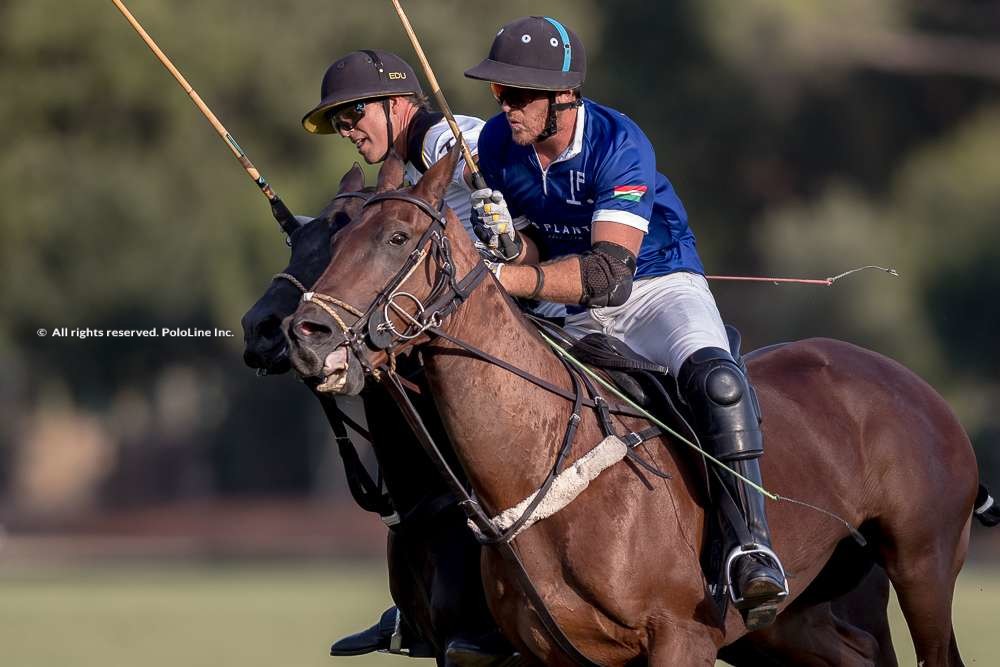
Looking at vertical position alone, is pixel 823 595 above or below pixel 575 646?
below

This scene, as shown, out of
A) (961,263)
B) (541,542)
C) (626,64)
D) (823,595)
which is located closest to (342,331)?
(541,542)

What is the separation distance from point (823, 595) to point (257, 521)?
22083 mm

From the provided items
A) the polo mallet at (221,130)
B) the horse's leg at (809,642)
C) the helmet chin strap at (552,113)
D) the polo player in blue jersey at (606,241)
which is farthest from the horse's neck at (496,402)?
the horse's leg at (809,642)

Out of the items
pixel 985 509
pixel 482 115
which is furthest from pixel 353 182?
pixel 482 115

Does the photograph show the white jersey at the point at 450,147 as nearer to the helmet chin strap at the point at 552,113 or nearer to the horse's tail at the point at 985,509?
the helmet chin strap at the point at 552,113

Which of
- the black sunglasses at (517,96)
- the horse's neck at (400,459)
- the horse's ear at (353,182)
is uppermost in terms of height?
the black sunglasses at (517,96)

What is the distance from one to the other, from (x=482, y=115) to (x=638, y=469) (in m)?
14.9

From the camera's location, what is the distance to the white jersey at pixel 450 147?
6.20 metres

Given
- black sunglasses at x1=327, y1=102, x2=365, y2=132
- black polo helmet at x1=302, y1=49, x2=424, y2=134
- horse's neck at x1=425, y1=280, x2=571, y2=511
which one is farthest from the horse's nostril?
black sunglasses at x1=327, y1=102, x2=365, y2=132

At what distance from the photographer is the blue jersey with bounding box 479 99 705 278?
5516 mm

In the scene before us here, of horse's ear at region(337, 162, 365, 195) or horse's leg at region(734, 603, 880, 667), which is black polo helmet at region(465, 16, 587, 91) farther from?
horse's leg at region(734, 603, 880, 667)

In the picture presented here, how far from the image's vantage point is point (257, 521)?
2797cm

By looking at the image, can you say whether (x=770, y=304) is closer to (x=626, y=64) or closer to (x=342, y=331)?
(x=626, y=64)

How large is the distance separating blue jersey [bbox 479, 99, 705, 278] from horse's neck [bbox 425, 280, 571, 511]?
1.90ft
